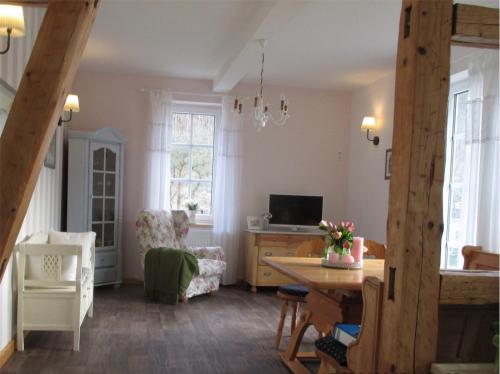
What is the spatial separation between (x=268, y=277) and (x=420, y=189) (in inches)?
176

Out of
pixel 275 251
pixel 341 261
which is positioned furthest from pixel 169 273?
pixel 341 261

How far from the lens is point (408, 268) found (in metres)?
1.48

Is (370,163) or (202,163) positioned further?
(202,163)

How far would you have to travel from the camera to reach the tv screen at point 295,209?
20.2 ft

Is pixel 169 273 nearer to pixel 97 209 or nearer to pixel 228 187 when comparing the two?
pixel 97 209

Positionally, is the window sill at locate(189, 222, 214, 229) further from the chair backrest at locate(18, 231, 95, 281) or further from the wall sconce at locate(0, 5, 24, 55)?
the wall sconce at locate(0, 5, 24, 55)

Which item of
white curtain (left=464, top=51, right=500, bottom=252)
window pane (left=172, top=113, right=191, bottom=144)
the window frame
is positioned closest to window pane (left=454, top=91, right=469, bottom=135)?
white curtain (left=464, top=51, right=500, bottom=252)

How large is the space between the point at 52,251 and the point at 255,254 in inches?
108

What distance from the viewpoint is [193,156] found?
20.8 ft

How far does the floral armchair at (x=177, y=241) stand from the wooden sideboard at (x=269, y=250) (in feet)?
1.39

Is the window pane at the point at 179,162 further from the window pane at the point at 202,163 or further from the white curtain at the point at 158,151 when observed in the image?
the white curtain at the point at 158,151

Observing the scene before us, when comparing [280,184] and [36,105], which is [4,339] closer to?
[36,105]

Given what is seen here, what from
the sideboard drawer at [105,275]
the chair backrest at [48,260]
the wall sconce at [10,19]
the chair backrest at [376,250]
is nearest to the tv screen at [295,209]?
the sideboard drawer at [105,275]

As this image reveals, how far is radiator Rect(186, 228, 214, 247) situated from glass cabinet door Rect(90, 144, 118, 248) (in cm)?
98
